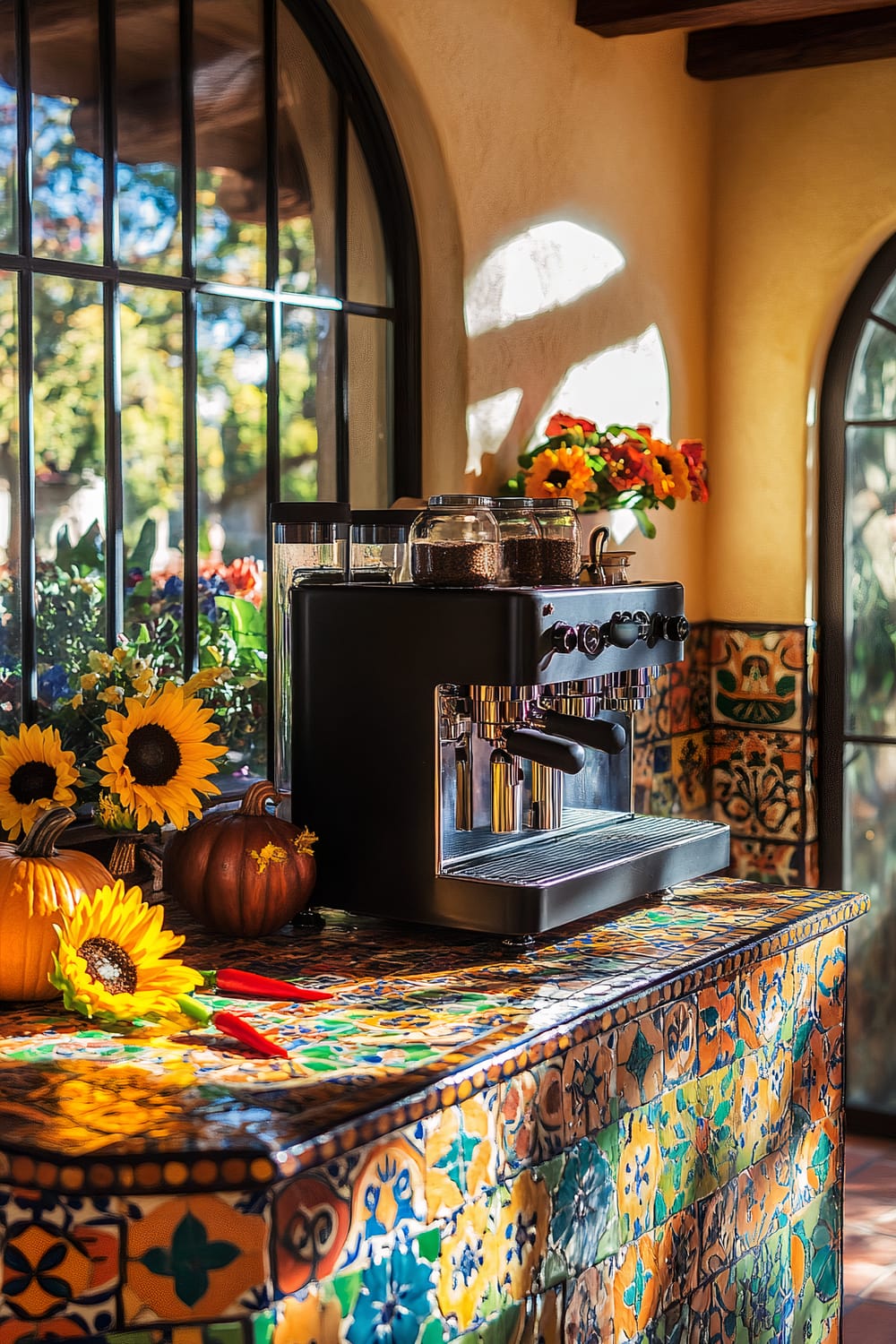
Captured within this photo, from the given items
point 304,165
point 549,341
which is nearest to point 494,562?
point 304,165

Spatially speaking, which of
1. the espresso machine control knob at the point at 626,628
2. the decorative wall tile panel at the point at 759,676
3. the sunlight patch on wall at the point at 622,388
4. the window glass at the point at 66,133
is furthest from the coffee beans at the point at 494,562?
the decorative wall tile panel at the point at 759,676

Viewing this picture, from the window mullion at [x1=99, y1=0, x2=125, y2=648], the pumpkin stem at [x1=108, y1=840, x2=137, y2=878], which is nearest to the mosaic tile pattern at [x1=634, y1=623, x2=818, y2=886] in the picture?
Result: the window mullion at [x1=99, y1=0, x2=125, y2=648]

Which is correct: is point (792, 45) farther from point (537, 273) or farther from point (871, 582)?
point (871, 582)

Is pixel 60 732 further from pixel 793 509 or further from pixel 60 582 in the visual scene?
pixel 793 509

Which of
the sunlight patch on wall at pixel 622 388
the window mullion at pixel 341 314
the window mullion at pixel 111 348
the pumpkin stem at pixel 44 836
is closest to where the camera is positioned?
the pumpkin stem at pixel 44 836

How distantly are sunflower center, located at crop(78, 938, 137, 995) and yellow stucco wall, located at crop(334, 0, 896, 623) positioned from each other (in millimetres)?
1299

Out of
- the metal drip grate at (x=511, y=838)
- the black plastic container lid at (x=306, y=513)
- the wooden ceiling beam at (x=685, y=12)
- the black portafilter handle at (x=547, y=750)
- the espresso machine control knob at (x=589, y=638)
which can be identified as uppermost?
the wooden ceiling beam at (x=685, y=12)

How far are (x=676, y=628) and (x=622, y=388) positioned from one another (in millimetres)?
1185

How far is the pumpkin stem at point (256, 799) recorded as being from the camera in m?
2.06

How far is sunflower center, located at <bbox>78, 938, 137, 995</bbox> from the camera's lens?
1699 mm

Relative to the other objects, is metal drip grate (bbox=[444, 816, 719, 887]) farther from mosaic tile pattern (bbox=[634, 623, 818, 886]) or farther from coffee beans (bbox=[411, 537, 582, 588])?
mosaic tile pattern (bbox=[634, 623, 818, 886])

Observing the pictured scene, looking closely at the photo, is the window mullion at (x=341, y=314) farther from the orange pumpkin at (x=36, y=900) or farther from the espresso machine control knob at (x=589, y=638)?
the orange pumpkin at (x=36, y=900)

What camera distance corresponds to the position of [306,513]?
7.19ft

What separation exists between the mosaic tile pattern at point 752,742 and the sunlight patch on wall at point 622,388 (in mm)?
575
